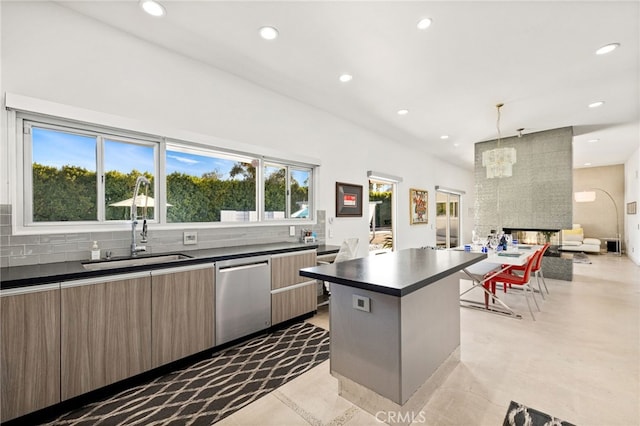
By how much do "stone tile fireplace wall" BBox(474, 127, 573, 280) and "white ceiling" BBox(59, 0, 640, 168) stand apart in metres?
1.05

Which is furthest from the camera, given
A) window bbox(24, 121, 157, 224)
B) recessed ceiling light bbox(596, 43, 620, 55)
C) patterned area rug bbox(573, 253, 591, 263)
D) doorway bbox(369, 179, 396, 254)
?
patterned area rug bbox(573, 253, 591, 263)

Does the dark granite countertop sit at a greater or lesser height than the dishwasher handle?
greater

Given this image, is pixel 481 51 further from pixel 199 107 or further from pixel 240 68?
pixel 199 107

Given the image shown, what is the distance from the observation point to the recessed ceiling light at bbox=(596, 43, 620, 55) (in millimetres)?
2676

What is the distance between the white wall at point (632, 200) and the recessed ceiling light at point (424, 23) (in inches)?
324

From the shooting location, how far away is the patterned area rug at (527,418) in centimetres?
170

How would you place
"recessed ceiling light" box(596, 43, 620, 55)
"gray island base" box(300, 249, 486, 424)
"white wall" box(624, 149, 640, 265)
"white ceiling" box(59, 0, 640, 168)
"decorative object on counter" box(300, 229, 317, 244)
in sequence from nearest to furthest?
"gray island base" box(300, 249, 486, 424)
"white ceiling" box(59, 0, 640, 168)
"recessed ceiling light" box(596, 43, 620, 55)
"decorative object on counter" box(300, 229, 317, 244)
"white wall" box(624, 149, 640, 265)

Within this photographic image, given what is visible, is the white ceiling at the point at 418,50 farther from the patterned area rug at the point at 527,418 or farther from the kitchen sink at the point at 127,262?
the patterned area rug at the point at 527,418

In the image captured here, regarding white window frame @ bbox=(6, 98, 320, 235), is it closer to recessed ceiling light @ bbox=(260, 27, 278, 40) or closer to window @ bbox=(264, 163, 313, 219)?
window @ bbox=(264, 163, 313, 219)

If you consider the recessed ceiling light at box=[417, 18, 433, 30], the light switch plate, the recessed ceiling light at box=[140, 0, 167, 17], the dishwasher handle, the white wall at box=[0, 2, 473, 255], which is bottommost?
the light switch plate

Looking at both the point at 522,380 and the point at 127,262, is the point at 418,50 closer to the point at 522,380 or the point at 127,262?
the point at 522,380

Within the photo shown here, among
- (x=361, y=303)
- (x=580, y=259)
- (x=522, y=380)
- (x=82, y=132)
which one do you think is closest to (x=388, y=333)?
(x=361, y=303)

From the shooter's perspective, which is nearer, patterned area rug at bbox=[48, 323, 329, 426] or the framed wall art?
patterned area rug at bbox=[48, 323, 329, 426]

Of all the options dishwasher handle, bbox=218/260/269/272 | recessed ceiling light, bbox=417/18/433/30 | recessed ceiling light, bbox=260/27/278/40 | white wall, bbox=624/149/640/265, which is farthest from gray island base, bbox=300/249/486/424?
white wall, bbox=624/149/640/265
